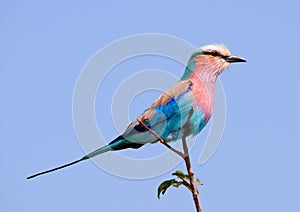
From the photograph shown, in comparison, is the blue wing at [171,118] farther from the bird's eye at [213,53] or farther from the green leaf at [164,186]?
the green leaf at [164,186]

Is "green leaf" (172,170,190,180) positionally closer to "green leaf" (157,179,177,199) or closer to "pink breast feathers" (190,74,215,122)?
"green leaf" (157,179,177,199)

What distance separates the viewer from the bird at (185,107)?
554cm

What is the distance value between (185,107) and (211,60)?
1.06m

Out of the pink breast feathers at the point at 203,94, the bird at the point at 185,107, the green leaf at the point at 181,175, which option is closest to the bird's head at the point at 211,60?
the bird at the point at 185,107

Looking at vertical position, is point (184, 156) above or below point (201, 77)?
below

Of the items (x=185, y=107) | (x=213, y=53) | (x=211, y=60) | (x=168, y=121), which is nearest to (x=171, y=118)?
(x=168, y=121)

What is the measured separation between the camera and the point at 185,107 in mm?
5859

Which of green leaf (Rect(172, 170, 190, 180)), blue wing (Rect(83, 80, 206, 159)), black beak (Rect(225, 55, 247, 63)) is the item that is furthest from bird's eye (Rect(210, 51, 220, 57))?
green leaf (Rect(172, 170, 190, 180))

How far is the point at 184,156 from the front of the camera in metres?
3.62

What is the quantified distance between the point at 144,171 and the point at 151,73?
117 cm

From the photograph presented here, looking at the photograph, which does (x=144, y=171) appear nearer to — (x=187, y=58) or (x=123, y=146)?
(x=123, y=146)

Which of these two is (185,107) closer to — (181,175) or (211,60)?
(211,60)

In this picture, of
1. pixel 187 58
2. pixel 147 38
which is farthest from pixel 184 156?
pixel 187 58

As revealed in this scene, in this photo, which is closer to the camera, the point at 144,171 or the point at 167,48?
the point at 144,171
